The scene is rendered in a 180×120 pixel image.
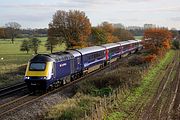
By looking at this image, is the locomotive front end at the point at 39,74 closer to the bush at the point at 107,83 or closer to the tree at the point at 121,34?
the bush at the point at 107,83

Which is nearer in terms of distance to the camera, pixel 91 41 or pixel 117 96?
pixel 117 96

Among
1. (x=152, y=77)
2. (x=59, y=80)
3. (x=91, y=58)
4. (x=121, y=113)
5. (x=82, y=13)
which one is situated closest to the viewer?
(x=121, y=113)

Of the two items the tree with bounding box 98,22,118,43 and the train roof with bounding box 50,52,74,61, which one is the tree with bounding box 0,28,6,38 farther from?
the train roof with bounding box 50,52,74,61

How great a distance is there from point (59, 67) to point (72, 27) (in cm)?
4845

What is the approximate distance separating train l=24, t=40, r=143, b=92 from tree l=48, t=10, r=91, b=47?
1097 inches

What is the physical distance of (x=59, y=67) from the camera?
30422 millimetres

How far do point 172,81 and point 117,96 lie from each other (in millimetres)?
12571

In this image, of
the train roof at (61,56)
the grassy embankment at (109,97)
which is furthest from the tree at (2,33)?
the grassy embankment at (109,97)

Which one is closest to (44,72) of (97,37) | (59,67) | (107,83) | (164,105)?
(59,67)

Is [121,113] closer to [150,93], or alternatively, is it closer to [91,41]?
[150,93]

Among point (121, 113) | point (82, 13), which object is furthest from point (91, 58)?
point (82, 13)

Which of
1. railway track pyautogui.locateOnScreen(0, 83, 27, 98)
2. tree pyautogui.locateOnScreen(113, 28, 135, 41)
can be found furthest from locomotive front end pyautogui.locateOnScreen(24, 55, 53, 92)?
tree pyautogui.locateOnScreen(113, 28, 135, 41)

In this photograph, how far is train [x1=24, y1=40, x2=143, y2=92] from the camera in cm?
2788

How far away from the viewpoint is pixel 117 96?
24375 mm
